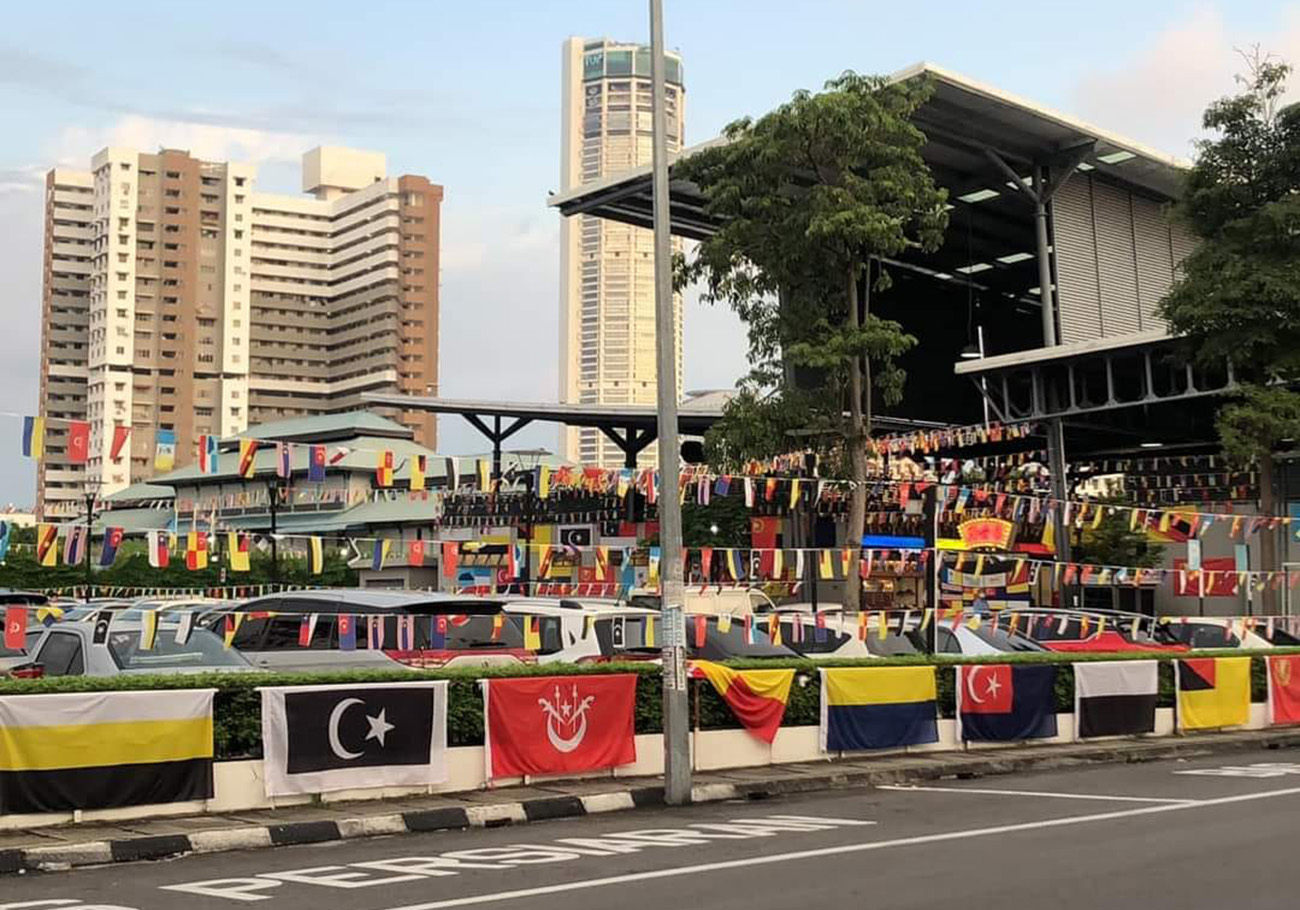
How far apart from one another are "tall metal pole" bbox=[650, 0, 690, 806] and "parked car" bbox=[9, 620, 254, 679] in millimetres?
4511

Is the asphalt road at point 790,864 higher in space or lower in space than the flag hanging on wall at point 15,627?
lower

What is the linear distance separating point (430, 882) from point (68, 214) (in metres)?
178

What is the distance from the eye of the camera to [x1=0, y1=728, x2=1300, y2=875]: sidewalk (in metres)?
10.7

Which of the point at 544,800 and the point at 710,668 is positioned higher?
the point at 710,668

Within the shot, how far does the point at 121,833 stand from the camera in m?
11.1

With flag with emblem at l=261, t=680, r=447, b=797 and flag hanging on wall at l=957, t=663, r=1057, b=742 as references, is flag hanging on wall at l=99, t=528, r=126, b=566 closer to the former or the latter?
flag with emblem at l=261, t=680, r=447, b=797

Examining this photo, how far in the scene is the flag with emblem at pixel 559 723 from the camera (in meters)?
14.0

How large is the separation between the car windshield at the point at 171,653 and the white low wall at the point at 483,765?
9.78 ft

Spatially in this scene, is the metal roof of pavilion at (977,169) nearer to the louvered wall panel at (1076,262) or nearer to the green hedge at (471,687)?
the louvered wall panel at (1076,262)

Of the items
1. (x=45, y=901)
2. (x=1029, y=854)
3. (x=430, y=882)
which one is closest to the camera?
(x=45, y=901)

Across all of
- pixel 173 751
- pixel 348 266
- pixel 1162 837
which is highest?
pixel 348 266

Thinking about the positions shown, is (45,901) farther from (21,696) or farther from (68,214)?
(68,214)

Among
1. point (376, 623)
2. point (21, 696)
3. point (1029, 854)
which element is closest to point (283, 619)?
point (376, 623)

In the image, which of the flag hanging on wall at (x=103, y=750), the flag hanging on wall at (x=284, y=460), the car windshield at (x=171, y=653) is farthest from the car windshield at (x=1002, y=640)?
the flag hanging on wall at (x=103, y=750)
